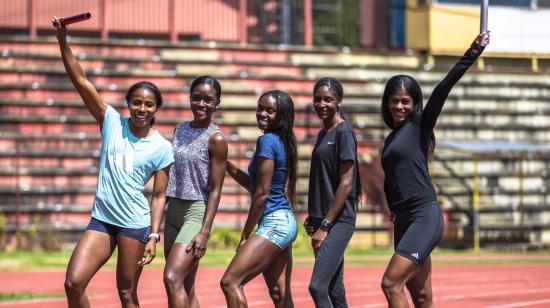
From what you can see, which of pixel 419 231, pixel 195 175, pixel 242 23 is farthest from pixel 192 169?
pixel 242 23

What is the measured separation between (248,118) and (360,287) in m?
9.90

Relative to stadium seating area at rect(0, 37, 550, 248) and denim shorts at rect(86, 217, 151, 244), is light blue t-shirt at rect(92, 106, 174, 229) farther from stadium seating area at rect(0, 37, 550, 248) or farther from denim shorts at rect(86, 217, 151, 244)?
stadium seating area at rect(0, 37, 550, 248)

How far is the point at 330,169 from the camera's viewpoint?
31.9 feet

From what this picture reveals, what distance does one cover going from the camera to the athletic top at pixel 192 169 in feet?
32.3

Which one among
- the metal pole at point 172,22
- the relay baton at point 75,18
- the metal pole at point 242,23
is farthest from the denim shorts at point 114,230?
the metal pole at point 242,23

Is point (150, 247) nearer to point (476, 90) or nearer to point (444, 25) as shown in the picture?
point (476, 90)

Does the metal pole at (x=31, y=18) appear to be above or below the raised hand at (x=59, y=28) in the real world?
above

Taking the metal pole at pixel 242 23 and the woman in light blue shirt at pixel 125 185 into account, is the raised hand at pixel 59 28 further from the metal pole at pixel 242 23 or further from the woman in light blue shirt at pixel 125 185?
the metal pole at pixel 242 23

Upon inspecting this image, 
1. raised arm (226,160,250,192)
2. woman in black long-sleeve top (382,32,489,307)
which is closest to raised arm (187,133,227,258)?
raised arm (226,160,250,192)

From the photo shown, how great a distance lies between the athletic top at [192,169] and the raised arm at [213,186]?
0.05m

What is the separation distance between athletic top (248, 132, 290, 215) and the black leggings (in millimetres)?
435

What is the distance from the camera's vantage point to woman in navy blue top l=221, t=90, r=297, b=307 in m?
9.52

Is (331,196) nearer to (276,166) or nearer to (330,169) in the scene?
(330,169)

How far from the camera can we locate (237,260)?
9.52 metres
